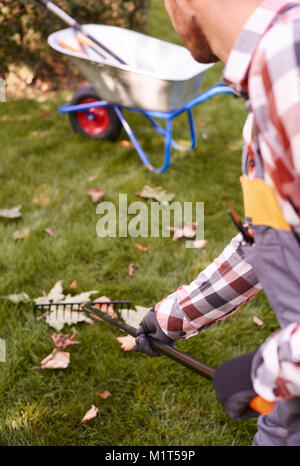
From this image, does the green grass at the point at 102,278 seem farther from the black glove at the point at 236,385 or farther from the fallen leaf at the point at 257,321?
the black glove at the point at 236,385

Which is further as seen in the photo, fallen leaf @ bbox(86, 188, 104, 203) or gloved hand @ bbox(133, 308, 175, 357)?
fallen leaf @ bbox(86, 188, 104, 203)

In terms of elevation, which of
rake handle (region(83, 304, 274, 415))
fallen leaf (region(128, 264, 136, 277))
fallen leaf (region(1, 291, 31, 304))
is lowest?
fallen leaf (region(1, 291, 31, 304))

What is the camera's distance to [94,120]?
4.12 meters

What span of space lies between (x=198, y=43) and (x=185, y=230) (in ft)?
6.57

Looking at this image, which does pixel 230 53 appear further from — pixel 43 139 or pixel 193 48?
pixel 43 139

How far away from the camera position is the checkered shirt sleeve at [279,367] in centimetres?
92

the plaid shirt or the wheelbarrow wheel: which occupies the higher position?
the plaid shirt

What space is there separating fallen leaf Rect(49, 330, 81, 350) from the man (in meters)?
1.21

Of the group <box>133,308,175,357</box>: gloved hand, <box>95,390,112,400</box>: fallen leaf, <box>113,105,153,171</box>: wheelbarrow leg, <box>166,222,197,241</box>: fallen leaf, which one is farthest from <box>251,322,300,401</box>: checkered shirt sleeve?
<box>113,105,153,171</box>: wheelbarrow leg

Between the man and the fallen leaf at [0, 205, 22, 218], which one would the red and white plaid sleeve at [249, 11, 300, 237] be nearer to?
the man

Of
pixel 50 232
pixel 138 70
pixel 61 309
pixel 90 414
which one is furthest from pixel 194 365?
pixel 138 70

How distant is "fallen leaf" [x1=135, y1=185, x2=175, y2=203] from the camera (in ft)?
10.9

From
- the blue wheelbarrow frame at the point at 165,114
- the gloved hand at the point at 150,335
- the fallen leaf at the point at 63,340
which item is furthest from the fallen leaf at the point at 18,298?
the blue wheelbarrow frame at the point at 165,114
